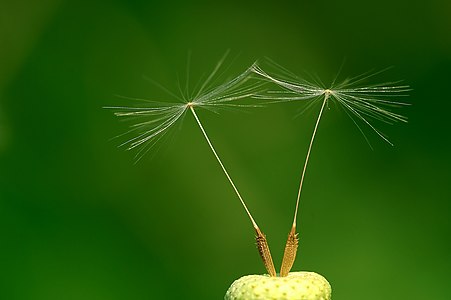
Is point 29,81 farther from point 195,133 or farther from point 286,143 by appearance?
point 286,143

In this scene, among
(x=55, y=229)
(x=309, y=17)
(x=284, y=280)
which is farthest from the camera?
(x=309, y=17)

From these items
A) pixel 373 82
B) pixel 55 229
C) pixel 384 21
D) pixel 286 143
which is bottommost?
pixel 55 229

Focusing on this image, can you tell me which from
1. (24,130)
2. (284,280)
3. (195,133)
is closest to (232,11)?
(195,133)

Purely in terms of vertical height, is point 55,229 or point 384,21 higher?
point 384,21

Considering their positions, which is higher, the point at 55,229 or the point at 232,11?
the point at 232,11

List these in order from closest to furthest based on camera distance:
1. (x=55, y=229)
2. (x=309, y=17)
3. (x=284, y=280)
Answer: (x=284, y=280) < (x=55, y=229) < (x=309, y=17)

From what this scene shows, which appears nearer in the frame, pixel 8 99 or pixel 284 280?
pixel 284 280

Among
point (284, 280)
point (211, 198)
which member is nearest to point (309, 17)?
point (211, 198)

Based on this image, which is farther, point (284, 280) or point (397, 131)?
point (397, 131)

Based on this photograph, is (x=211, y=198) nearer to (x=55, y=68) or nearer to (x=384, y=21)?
(x=55, y=68)
